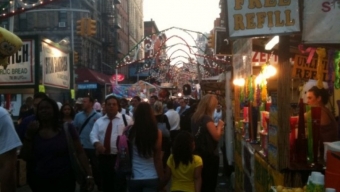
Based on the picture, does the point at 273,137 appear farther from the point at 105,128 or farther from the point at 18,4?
the point at 18,4

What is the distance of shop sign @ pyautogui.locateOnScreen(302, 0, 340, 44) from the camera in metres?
5.40

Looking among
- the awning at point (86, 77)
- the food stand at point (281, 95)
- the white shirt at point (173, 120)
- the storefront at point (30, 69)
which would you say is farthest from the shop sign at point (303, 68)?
the awning at point (86, 77)

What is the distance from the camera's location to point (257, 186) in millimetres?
7645

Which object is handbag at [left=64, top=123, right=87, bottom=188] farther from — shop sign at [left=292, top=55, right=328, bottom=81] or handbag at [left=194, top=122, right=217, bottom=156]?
shop sign at [left=292, top=55, right=328, bottom=81]

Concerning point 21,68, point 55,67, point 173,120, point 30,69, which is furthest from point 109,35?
point 173,120

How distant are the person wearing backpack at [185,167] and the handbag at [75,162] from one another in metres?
1.20

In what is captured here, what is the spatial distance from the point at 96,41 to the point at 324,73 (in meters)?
49.2

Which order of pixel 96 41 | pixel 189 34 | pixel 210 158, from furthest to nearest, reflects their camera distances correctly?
1. pixel 96 41
2. pixel 189 34
3. pixel 210 158

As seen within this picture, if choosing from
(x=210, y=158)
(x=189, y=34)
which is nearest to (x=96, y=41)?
(x=189, y=34)

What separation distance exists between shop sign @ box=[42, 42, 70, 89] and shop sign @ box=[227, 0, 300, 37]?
1056 cm

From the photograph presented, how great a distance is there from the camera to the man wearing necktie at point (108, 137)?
28.6 ft

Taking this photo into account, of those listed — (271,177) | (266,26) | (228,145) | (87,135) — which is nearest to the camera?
(266,26)

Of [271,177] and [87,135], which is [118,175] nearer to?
[271,177]

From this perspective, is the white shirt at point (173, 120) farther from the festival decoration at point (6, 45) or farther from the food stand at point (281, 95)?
the festival decoration at point (6, 45)
